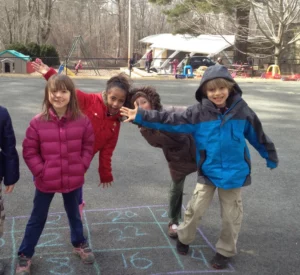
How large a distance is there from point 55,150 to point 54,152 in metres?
0.02

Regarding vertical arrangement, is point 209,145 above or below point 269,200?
above

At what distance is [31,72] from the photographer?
21.1m

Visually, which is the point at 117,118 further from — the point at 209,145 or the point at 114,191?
the point at 114,191

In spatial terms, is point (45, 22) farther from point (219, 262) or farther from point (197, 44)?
point (219, 262)

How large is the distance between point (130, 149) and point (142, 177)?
4.49 feet

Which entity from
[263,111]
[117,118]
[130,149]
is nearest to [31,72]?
[263,111]

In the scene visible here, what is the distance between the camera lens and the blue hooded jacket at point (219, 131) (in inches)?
106

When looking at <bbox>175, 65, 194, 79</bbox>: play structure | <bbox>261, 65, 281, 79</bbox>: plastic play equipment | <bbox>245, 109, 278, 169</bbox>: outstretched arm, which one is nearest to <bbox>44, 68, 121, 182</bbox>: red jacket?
<bbox>245, 109, 278, 169</bbox>: outstretched arm

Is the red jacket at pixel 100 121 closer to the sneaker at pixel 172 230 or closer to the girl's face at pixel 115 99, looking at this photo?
the girl's face at pixel 115 99

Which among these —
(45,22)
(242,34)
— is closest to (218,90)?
(242,34)

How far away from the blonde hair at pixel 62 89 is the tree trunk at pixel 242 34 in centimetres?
2099

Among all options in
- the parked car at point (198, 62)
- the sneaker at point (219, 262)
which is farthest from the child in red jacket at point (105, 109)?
the parked car at point (198, 62)

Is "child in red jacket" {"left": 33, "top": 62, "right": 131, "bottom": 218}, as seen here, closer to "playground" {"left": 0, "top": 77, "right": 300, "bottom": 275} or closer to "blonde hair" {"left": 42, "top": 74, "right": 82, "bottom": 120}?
"blonde hair" {"left": 42, "top": 74, "right": 82, "bottom": 120}

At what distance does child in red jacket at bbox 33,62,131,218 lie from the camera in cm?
294
